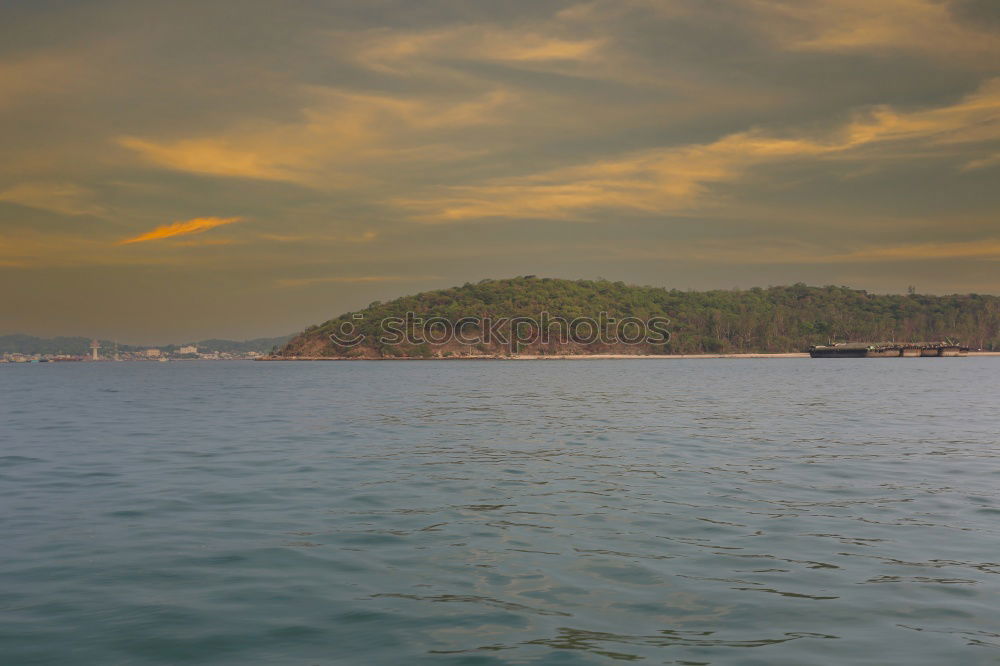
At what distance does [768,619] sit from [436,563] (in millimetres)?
5667

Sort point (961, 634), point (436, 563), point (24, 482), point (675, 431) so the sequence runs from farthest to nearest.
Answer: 1. point (675, 431)
2. point (24, 482)
3. point (436, 563)
4. point (961, 634)

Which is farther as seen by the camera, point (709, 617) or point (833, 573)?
point (833, 573)

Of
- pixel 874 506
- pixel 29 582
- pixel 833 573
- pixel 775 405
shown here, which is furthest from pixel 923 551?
pixel 775 405

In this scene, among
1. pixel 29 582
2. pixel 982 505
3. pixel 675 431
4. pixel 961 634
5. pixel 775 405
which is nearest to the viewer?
pixel 961 634

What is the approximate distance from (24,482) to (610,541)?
60.4 ft

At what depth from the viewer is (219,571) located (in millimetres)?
13125

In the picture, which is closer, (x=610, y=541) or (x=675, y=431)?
(x=610, y=541)

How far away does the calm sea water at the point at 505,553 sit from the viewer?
32.2 ft

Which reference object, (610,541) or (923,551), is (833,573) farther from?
(610,541)

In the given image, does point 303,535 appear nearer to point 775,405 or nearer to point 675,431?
point 675,431

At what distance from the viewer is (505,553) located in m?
14.2

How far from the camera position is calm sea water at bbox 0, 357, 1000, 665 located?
980 centimetres

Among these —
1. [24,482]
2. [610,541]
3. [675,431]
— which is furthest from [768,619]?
[675,431]

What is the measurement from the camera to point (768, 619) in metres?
10.5
